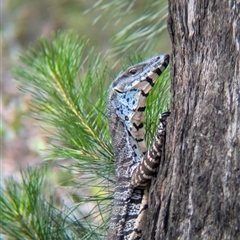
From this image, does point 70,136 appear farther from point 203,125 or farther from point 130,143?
point 203,125

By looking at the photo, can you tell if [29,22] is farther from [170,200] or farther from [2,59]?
[170,200]

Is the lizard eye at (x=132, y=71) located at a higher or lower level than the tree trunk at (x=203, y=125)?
higher

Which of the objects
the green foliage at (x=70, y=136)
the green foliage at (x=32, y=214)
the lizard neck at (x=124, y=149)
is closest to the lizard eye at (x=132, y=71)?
the green foliage at (x=70, y=136)

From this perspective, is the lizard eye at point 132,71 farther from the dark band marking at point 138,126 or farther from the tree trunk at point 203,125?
the tree trunk at point 203,125

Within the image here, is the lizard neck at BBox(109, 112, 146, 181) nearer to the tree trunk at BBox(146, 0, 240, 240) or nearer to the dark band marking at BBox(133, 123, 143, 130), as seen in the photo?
the dark band marking at BBox(133, 123, 143, 130)

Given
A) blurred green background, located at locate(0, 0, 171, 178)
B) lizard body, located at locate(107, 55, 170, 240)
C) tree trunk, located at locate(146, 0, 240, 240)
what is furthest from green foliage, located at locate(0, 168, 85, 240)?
blurred green background, located at locate(0, 0, 171, 178)

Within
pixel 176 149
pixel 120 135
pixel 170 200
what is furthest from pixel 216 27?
pixel 120 135
